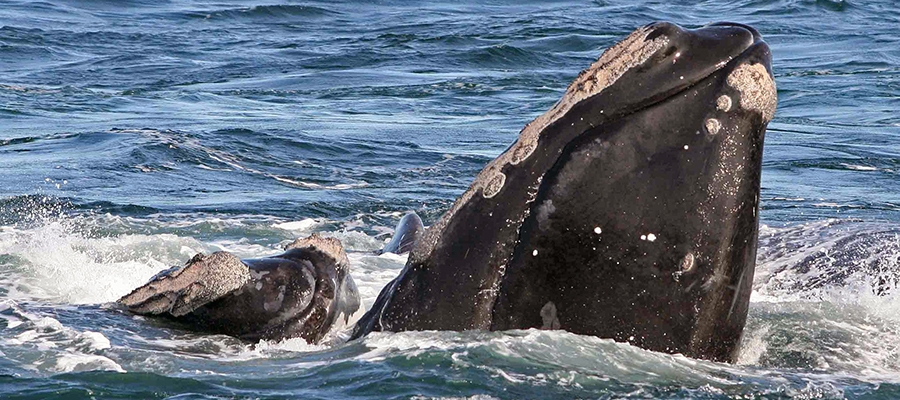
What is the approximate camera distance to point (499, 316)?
546 centimetres

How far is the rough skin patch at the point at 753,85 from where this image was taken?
202 inches

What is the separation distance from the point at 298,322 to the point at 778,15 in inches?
1089

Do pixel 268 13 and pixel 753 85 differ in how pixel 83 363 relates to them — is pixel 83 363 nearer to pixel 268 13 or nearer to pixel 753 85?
pixel 753 85

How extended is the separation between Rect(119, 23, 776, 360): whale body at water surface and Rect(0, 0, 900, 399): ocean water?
6.3 inches

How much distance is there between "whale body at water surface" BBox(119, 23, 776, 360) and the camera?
513 centimetres

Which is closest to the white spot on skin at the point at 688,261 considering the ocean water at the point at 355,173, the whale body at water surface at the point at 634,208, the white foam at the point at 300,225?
the whale body at water surface at the point at 634,208

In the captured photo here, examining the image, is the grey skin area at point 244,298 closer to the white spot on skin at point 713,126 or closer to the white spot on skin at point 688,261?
the white spot on skin at point 688,261

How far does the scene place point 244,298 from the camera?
6.88 metres

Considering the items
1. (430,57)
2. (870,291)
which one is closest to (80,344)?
(870,291)

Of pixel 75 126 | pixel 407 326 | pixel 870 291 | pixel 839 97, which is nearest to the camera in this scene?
pixel 407 326

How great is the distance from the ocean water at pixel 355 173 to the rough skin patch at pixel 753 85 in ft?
3.27

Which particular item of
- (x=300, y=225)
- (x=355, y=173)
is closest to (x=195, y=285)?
(x=300, y=225)

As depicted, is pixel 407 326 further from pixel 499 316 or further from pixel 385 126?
pixel 385 126

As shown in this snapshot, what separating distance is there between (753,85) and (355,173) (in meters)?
10.4
